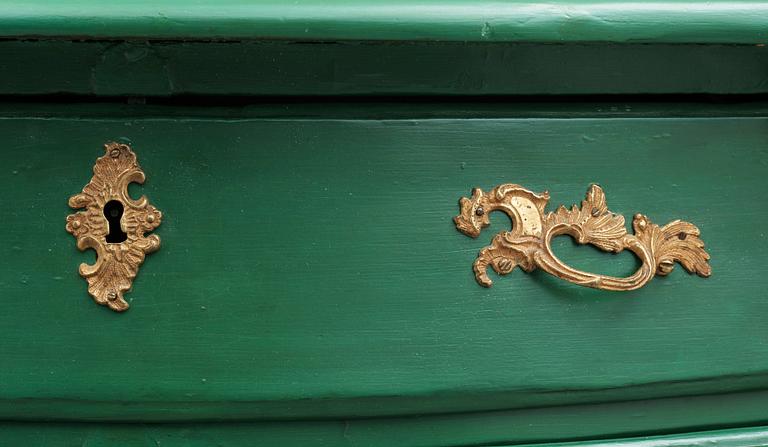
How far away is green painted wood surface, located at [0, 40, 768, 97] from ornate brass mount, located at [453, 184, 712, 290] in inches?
2.8

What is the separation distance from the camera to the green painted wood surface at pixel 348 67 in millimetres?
570

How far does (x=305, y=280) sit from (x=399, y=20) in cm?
18

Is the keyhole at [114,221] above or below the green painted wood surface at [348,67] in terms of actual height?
below

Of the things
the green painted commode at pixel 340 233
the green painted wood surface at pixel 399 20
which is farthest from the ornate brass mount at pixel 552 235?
the green painted wood surface at pixel 399 20

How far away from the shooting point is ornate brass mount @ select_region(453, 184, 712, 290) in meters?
0.61

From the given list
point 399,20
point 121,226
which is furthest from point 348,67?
point 121,226

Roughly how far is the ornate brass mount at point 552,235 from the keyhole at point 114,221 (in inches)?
8.5

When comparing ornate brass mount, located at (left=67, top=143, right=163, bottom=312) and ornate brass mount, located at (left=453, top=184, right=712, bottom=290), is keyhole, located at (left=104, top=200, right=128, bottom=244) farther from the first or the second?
ornate brass mount, located at (left=453, top=184, right=712, bottom=290)

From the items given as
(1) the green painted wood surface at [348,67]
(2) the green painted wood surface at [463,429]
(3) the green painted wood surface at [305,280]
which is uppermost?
(1) the green painted wood surface at [348,67]

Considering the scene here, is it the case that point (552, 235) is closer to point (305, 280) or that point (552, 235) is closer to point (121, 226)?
point (305, 280)

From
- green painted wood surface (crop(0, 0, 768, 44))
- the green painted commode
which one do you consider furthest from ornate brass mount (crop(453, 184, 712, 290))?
green painted wood surface (crop(0, 0, 768, 44))

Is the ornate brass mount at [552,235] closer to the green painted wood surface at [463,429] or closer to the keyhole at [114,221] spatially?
the green painted wood surface at [463,429]

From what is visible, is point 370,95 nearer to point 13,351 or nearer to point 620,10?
point 620,10

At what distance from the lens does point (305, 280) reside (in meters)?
0.60
